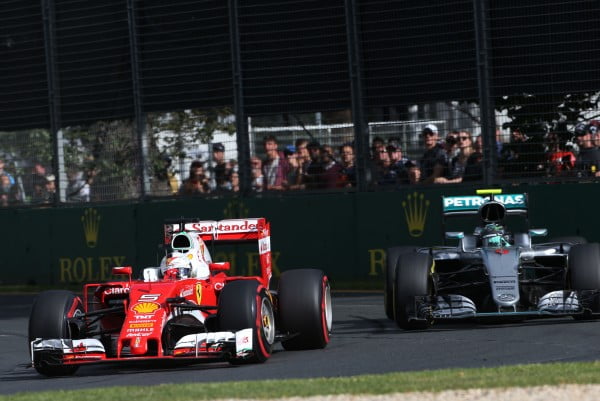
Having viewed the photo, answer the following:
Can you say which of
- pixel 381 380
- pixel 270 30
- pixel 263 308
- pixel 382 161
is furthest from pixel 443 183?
pixel 381 380

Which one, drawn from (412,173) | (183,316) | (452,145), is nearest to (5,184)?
(412,173)

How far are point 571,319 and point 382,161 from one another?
6825 mm

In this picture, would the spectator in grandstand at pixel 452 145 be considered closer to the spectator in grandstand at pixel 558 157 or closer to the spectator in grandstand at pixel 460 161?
the spectator in grandstand at pixel 460 161

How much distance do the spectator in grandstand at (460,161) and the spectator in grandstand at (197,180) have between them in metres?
4.13

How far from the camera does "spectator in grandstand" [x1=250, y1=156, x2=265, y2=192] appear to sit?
20375 mm

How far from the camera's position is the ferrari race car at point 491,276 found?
1222 cm

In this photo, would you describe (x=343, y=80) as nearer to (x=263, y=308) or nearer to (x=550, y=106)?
(x=550, y=106)

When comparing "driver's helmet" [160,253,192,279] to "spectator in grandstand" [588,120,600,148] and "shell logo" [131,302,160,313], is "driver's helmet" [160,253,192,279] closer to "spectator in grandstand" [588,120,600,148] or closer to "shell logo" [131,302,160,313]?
"shell logo" [131,302,160,313]

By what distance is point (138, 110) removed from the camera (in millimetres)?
21578

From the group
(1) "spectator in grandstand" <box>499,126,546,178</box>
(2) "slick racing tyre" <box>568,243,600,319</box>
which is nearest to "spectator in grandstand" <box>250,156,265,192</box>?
(1) "spectator in grandstand" <box>499,126,546,178</box>

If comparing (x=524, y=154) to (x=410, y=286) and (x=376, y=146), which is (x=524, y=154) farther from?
(x=410, y=286)

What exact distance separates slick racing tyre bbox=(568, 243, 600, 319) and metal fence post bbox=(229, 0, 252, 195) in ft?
29.3

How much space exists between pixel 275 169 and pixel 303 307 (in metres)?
8.93

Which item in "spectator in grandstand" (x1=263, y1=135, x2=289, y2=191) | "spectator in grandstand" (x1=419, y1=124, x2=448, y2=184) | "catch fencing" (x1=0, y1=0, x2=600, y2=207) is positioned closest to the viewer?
"catch fencing" (x1=0, y1=0, x2=600, y2=207)
